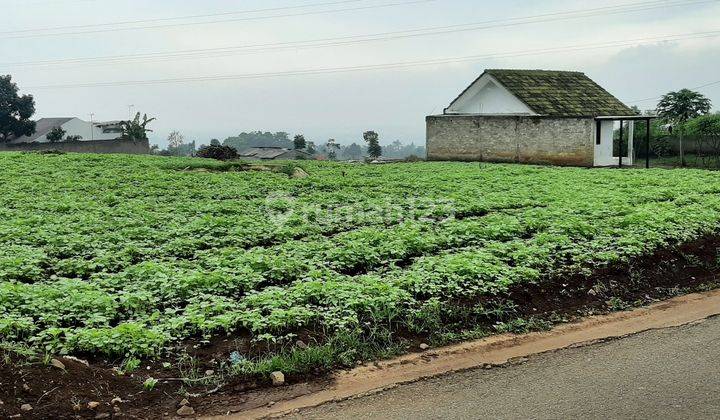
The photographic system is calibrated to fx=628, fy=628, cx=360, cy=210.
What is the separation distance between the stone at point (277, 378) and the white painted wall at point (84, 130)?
203ft

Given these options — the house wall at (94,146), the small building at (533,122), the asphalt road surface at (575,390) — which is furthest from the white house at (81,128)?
the asphalt road surface at (575,390)

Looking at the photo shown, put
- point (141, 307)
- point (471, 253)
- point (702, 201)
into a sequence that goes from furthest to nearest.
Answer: point (702, 201), point (471, 253), point (141, 307)

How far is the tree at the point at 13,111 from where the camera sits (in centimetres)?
4975

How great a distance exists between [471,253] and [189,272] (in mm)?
3557

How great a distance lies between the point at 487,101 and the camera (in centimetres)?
3659

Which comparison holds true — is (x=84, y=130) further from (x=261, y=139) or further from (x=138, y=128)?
(x=261, y=139)

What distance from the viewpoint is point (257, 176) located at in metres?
19.7

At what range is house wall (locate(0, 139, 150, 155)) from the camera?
35.9 m

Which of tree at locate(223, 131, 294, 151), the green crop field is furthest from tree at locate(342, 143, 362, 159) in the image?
the green crop field

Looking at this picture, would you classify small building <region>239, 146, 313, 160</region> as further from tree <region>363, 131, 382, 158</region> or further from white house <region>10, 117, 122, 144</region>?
white house <region>10, 117, 122, 144</region>

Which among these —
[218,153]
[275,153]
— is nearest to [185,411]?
[218,153]

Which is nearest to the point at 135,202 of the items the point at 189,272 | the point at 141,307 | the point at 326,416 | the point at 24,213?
the point at 24,213

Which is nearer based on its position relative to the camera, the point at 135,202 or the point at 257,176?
the point at 135,202

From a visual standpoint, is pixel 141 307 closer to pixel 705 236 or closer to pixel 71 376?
pixel 71 376
